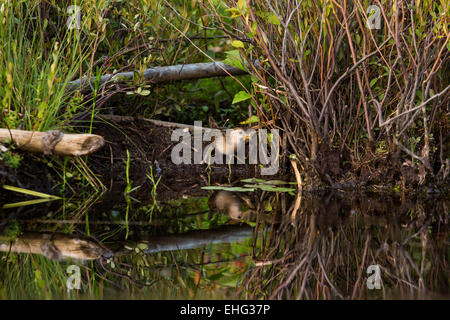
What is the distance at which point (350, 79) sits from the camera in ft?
12.8

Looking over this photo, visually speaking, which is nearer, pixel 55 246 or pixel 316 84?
pixel 55 246

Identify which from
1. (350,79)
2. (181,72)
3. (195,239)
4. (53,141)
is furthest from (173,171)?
(195,239)

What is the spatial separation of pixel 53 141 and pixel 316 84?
1.83 m

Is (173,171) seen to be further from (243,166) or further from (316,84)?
(316,84)

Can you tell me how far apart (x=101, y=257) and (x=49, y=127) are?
1.65 metres

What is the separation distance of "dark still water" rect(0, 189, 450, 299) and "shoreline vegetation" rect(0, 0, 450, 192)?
0.34 meters

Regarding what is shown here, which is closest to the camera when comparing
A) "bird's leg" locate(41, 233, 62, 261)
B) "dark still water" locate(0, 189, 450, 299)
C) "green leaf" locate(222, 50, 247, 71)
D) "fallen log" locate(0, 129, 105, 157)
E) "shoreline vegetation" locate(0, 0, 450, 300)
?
"dark still water" locate(0, 189, 450, 299)

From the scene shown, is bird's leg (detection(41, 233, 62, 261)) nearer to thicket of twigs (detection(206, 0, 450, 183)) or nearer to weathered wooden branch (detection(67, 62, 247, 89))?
thicket of twigs (detection(206, 0, 450, 183))

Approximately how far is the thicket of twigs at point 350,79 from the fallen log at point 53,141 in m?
1.14

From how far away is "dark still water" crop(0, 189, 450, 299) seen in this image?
217 cm

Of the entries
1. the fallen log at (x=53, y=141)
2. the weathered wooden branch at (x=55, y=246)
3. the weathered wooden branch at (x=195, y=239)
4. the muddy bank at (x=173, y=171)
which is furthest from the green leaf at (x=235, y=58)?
the weathered wooden branch at (x=55, y=246)

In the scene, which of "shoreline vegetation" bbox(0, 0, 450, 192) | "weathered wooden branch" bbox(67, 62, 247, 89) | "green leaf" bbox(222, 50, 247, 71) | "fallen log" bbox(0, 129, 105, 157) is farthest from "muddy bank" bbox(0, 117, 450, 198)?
"green leaf" bbox(222, 50, 247, 71)

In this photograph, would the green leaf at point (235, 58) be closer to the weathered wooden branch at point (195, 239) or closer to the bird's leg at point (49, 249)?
the weathered wooden branch at point (195, 239)

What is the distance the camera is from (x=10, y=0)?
3.80 meters
